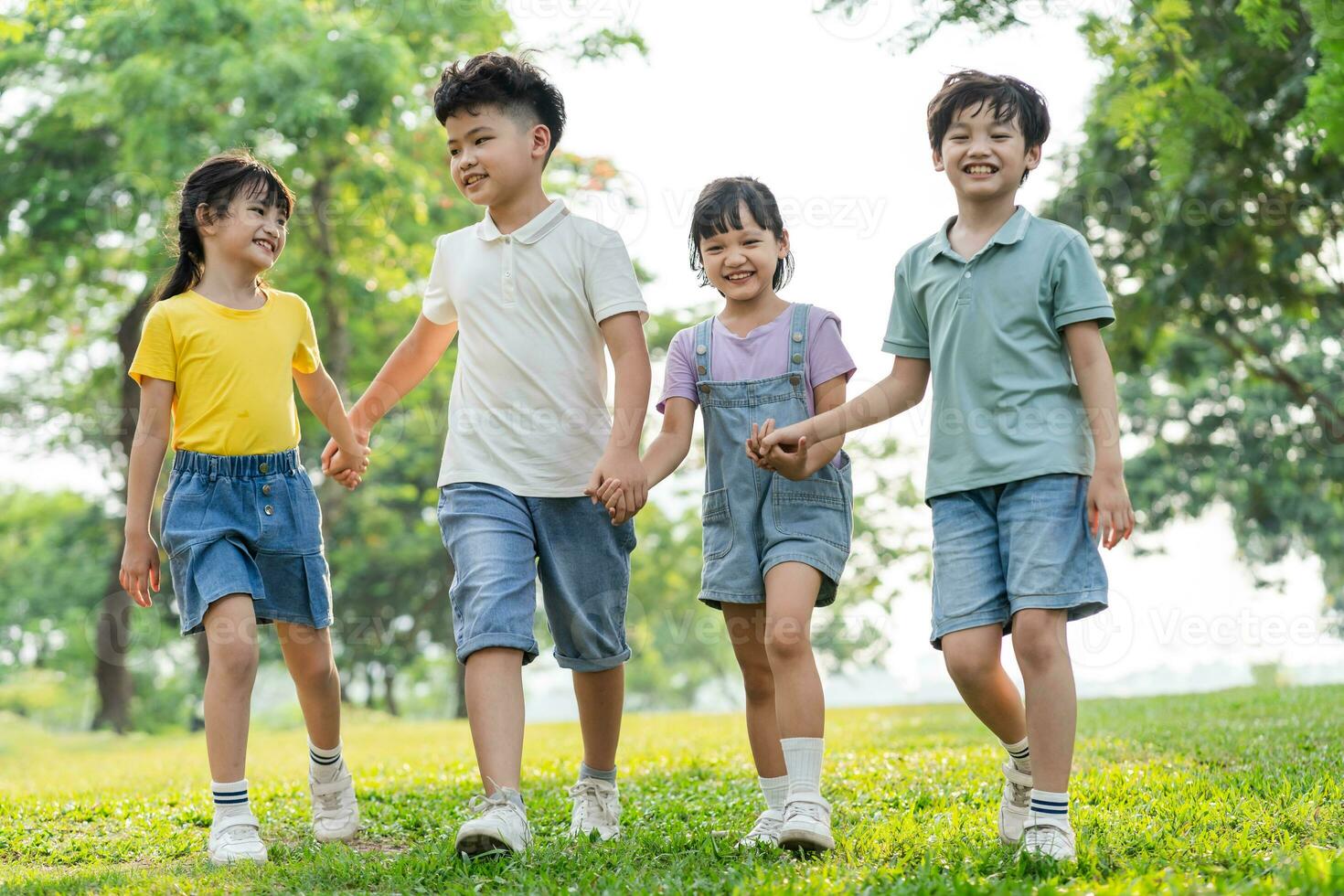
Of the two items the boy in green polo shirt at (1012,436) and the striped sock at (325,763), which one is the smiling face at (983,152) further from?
the striped sock at (325,763)

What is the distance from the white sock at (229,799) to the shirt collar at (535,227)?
1.89 m

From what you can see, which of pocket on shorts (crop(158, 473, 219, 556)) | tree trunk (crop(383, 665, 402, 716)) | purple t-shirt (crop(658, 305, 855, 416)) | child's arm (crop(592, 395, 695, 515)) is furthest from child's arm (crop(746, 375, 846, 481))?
tree trunk (crop(383, 665, 402, 716))

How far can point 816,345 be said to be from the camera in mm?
4090

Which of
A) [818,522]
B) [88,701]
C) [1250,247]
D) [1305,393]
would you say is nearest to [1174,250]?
[1250,247]

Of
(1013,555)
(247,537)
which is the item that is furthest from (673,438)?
(247,537)

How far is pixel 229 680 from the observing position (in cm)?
397

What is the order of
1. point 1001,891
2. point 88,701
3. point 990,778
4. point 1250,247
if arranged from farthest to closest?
1. point 88,701
2. point 1250,247
3. point 990,778
4. point 1001,891

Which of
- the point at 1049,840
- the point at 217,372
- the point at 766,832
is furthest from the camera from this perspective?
the point at 217,372

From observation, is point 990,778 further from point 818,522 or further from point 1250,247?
point 1250,247

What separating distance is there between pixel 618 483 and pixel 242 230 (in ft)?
5.15

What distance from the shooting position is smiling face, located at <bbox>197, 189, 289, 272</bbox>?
14.0 ft

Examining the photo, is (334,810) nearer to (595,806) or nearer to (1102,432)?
(595,806)

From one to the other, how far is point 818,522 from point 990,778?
1766 mm

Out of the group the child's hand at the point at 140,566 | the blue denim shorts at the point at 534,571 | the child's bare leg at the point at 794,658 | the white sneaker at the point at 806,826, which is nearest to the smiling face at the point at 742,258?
the blue denim shorts at the point at 534,571
